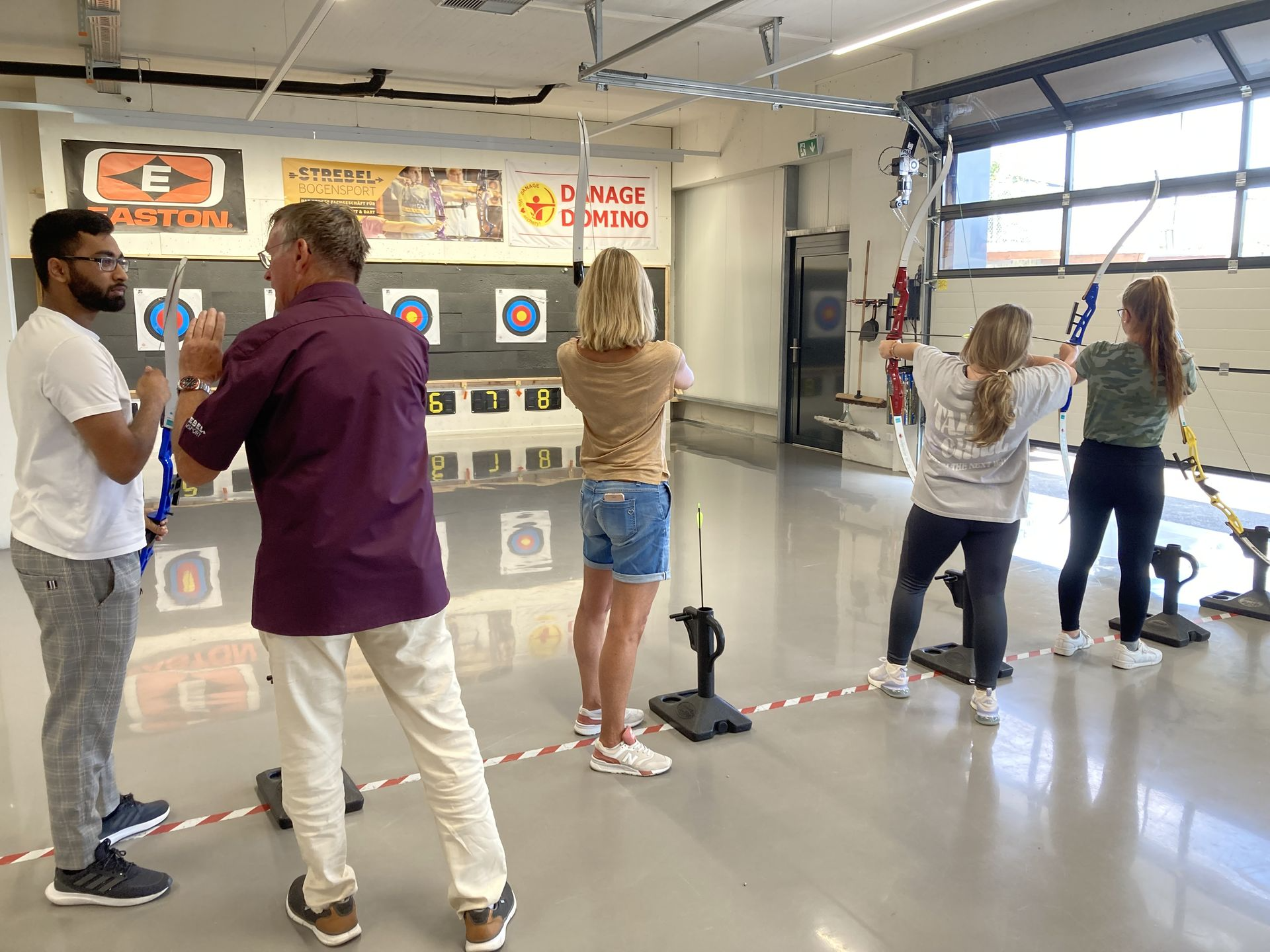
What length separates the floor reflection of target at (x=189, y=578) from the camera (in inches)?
149

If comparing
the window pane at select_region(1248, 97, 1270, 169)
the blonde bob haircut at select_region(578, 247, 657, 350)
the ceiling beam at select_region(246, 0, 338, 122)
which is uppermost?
the ceiling beam at select_region(246, 0, 338, 122)

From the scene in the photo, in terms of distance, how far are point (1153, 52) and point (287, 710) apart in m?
5.34

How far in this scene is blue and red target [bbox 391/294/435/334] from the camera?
9.03 metres

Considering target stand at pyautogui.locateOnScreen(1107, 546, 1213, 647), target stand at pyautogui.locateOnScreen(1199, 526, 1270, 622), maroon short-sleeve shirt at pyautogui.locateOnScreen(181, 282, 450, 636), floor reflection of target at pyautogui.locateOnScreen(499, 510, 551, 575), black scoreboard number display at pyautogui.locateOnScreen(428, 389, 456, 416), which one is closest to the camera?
maroon short-sleeve shirt at pyautogui.locateOnScreen(181, 282, 450, 636)

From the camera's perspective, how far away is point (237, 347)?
1441 millimetres

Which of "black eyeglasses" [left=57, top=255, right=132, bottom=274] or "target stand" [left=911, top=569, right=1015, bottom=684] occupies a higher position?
"black eyeglasses" [left=57, top=255, right=132, bottom=274]

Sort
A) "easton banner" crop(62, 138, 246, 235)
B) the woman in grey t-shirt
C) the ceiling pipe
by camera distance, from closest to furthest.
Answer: the woman in grey t-shirt, the ceiling pipe, "easton banner" crop(62, 138, 246, 235)

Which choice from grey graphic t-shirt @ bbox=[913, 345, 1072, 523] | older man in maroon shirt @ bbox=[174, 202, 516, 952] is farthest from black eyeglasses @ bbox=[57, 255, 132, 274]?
grey graphic t-shirt @ bbox=[913, 345, 1072, 523]

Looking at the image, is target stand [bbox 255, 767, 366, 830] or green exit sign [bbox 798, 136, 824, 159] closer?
target stand [bbox 255, 767, 366, 830]

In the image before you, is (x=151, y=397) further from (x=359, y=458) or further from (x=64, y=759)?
(x=64, y=759)

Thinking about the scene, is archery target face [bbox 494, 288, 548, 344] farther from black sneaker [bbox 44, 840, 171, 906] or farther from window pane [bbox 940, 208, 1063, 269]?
black sneaker [bbox 44, 840, 171, 906]

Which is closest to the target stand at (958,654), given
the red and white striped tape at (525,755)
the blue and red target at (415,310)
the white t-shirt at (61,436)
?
the red and white striped tape at (525,755)

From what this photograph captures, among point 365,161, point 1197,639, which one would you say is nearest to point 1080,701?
point 1197,639

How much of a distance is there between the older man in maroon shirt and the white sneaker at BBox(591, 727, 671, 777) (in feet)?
2.29
